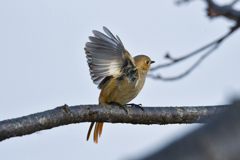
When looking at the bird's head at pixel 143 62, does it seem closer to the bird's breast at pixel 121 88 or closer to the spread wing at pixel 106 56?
the bird's breast at pixel 121 88

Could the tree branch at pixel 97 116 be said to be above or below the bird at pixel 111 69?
below

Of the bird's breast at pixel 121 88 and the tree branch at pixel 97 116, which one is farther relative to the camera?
the bird's breast at pixel 121 88

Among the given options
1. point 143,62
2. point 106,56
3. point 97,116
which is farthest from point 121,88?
point 97,116

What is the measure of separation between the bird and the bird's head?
0.99 ft

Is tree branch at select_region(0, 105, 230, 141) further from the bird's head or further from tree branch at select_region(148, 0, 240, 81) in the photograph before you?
the bird's head

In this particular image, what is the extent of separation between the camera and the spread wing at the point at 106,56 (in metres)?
4.38

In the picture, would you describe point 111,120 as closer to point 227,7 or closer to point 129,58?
point 129,58

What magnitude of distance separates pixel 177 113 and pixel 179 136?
10.4ft

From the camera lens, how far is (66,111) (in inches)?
114

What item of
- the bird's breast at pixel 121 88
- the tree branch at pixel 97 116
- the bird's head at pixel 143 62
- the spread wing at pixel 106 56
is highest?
the bird's head at pixel 143 62

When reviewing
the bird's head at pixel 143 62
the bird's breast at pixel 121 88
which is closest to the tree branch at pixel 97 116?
the bird's breast at pixel 121 88

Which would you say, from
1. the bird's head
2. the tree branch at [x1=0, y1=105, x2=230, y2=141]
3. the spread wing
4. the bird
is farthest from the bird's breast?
the tree branch at [x1=0, y1=105, x2=230, y2=141]

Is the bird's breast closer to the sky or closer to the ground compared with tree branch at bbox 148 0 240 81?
closer to the sky

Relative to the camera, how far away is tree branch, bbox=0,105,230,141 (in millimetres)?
2541
